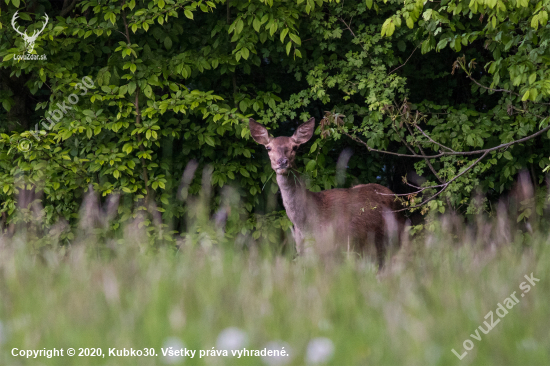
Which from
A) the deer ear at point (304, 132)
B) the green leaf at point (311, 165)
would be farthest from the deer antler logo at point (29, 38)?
the green leaf at point (311, 165)

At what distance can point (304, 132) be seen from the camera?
663 centimetres

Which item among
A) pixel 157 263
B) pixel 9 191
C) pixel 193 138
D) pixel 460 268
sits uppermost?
pixel 193 138

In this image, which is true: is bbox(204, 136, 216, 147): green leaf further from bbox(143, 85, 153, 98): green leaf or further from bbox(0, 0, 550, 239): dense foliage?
bbox(143, 85, 153, 98): green leaf

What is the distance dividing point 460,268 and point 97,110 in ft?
17.0

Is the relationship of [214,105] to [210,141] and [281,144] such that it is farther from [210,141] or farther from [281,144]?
[281,144]

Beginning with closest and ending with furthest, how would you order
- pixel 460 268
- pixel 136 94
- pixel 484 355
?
pixel 484 355
pixel 460 268
pixel 136 94

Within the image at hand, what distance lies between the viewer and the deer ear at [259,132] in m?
6.57

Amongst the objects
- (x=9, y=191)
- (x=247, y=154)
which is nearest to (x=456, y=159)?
(x=247, y=154)

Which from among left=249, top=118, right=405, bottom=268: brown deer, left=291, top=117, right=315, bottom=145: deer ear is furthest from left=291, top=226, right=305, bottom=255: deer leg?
left=291, top=117, right=315, bottom=145: deer ear

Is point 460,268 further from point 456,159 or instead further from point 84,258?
point 456,159

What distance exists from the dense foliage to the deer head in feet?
0.80

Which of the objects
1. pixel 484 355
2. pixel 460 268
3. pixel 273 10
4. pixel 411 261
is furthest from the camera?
pixel 273 10

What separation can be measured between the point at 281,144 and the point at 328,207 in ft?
2.74

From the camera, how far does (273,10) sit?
271 inches
